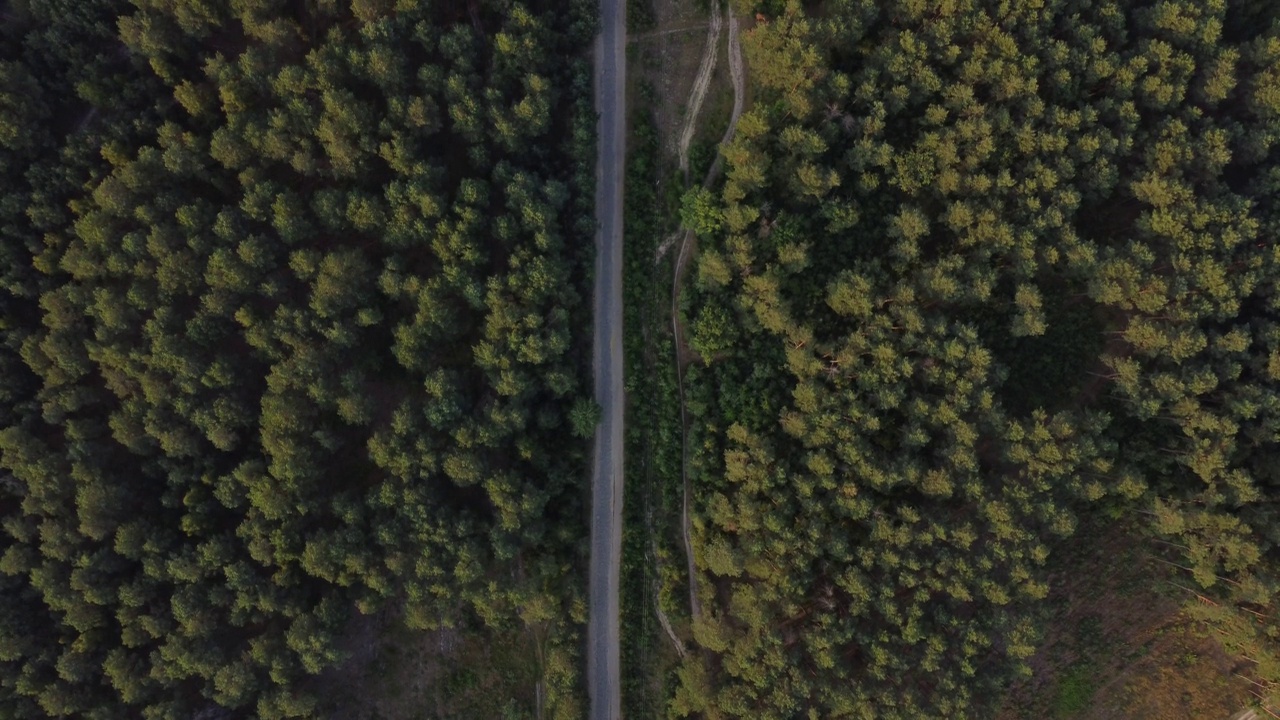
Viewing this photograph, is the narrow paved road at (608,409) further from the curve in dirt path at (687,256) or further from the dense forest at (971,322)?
the dense forest at (971,322)

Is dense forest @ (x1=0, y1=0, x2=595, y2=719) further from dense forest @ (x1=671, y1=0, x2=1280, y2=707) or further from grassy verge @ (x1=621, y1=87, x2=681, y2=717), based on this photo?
dense forest @ (x1=671, y1=0, x2=1280, y2=707)

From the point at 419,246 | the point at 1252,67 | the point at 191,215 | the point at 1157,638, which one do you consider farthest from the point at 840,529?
the point at 191,215

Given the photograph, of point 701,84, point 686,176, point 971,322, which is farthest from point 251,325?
point 971,322

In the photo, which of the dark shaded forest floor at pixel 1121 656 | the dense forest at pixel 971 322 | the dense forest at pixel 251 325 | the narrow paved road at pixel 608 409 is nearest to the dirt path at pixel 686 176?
the dense forest at pixel 971 322

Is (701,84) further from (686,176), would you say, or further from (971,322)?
(971,322)

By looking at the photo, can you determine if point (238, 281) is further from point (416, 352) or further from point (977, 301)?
point (977, 301)

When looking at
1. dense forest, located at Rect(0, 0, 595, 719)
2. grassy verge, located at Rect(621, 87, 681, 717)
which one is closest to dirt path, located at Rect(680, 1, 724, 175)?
grassy verge, located at Rect(621, 87, 681, 717)
